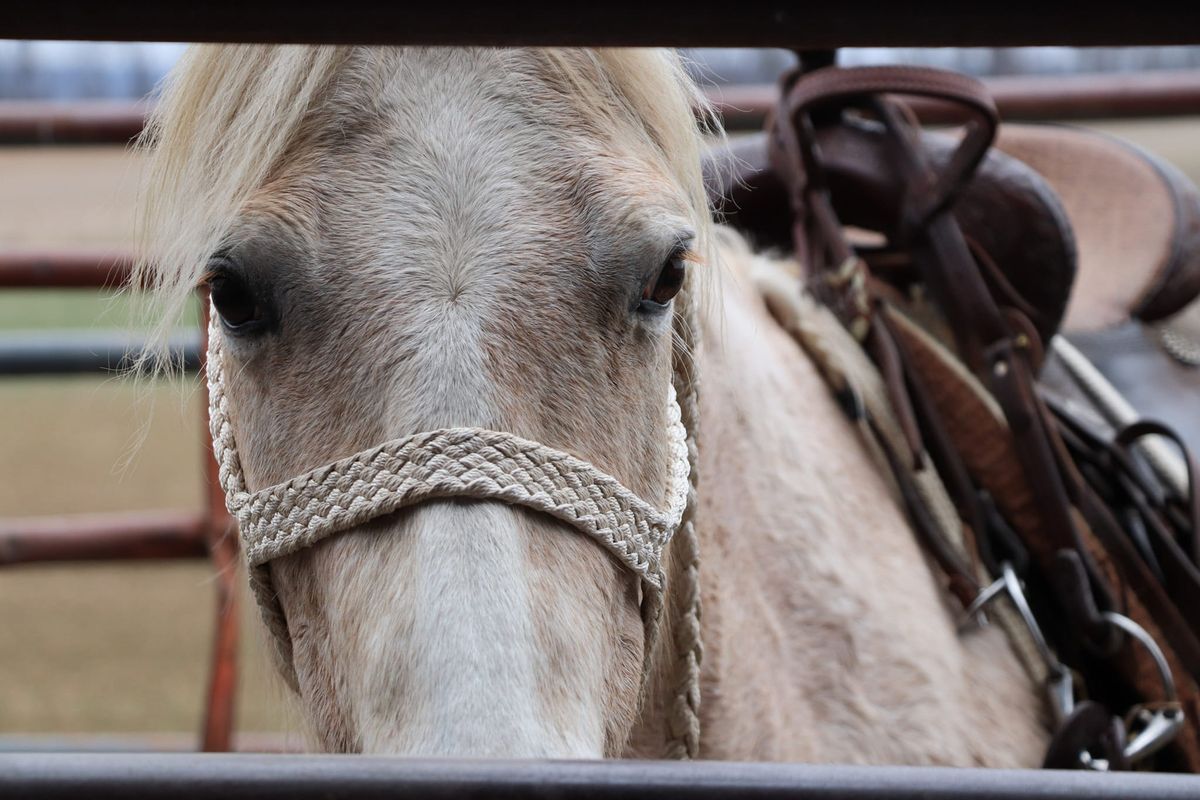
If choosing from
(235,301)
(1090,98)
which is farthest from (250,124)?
(1090,98)

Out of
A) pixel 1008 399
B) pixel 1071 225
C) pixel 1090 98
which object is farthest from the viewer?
pixel 1090 98

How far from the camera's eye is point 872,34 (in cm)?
62

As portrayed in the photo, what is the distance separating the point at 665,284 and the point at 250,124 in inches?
15.6

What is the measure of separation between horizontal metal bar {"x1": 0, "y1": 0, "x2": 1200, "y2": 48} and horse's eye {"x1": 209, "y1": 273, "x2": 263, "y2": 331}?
0.33 metres

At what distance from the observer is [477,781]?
1.94 ft

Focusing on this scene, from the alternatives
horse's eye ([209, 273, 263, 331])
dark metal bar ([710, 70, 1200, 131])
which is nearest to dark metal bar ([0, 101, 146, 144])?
dark metal bar ([710, 70, 1200, 131])

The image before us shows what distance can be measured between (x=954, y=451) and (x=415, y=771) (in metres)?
1.06

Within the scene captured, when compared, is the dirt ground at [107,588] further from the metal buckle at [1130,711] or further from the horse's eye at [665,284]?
the metal buckle at [1130,711]

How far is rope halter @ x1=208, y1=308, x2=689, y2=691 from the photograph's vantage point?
823 millimetres

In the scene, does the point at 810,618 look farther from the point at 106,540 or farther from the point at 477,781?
the point at 106,540

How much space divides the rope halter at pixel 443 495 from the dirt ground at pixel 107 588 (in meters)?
0.19

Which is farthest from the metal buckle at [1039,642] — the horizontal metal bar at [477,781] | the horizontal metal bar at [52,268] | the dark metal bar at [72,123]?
Result: the dark metal bar at [72,123]

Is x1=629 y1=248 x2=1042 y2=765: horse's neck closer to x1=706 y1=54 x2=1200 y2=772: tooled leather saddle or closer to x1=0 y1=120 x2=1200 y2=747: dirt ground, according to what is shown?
x1=706 y1=54 x2=1200 y2=772: tooled leather saddle

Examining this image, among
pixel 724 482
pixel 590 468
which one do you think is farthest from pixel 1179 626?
pixel 590 468
